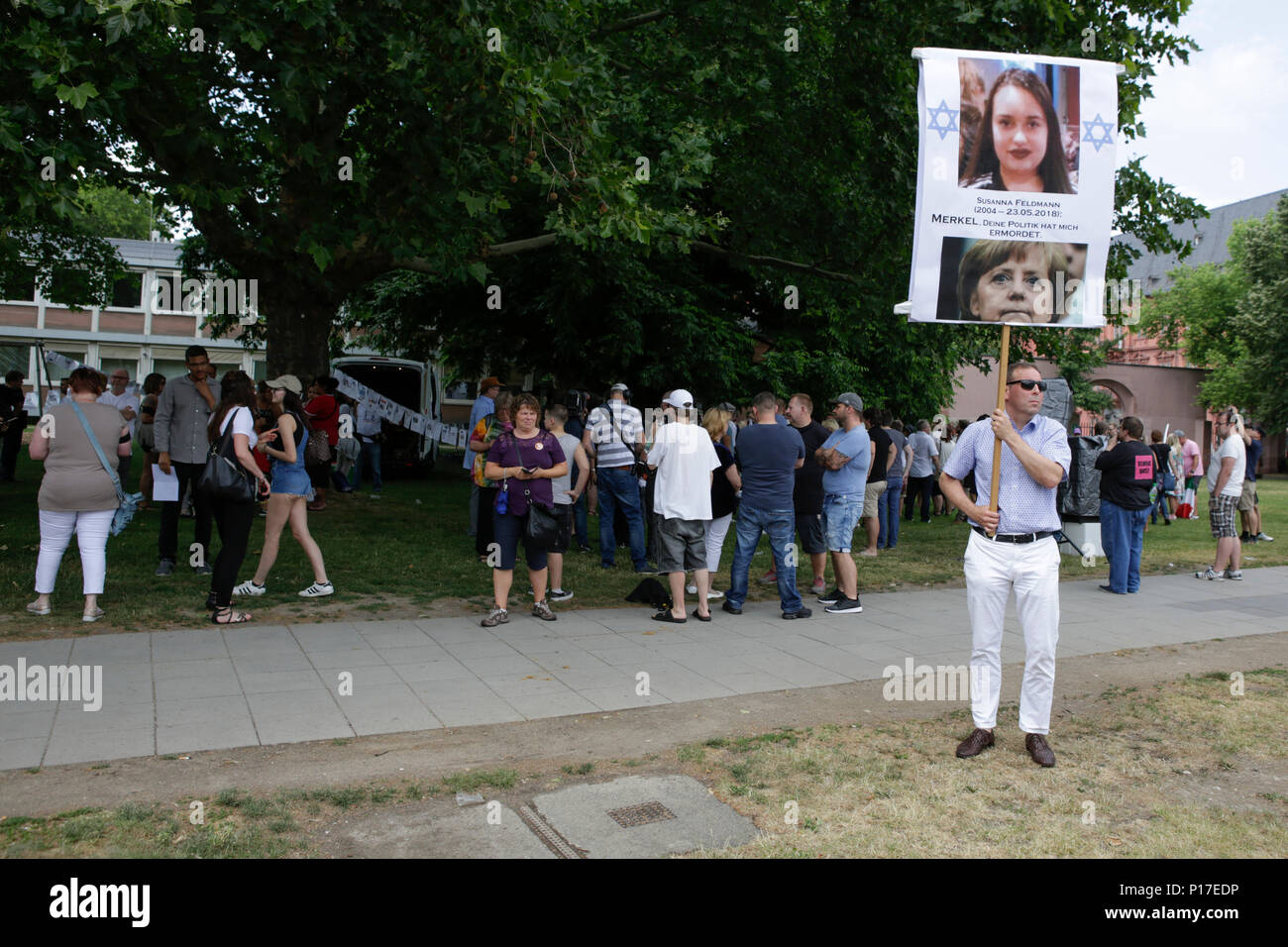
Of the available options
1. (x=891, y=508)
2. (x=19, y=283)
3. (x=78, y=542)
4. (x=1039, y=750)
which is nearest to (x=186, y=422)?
(x=78, y=542)

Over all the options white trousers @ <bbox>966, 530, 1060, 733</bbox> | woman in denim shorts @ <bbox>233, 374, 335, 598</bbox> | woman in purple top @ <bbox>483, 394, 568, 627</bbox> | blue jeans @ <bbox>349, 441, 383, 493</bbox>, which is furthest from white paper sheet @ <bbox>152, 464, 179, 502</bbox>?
blue jeans @ <bbox>349, 441, 383, 493</bbox>

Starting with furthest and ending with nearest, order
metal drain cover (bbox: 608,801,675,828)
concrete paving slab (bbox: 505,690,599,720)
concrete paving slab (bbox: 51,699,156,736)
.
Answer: concrete paving slab (bbox: 505,690,599,720), concrete paving slab (bbox: 51,699,156,736), metal drain cover (bbox: 608,801,675,828)

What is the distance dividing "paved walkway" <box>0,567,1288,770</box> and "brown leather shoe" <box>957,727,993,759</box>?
60.4 inches

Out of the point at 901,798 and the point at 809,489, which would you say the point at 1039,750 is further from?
the point at 809,489

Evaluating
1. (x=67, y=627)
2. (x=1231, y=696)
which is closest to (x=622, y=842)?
(x=1231, y=696)

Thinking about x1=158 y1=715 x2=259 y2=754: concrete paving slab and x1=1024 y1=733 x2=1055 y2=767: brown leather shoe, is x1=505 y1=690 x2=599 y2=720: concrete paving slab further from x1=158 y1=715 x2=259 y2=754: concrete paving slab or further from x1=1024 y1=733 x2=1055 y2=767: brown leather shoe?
x1=1024 y1=733 x2=1055 y2=767: brown leather shoe

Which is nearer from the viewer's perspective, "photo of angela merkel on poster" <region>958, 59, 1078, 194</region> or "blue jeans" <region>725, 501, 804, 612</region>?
"photo of angela merkel on poster" <region>958, 59, 1078, 194</region>

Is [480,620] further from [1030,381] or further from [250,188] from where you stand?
[250,188]

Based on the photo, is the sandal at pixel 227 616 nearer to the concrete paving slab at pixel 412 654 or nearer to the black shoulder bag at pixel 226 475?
the black shoulder bag at pixel 226 475

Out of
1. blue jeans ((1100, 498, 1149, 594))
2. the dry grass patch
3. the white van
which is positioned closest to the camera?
the dry grass patch

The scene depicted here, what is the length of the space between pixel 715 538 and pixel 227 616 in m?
4.28

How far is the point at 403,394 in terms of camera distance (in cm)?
2616

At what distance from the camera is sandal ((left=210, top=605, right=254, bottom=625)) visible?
7.79 m

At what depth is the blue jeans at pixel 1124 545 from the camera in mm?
10945
